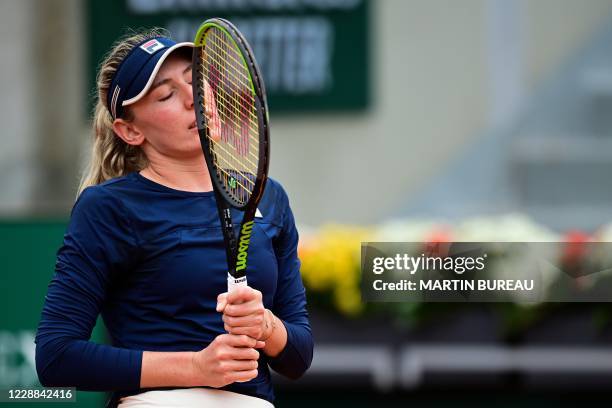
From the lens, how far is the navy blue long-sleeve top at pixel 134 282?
1854mm

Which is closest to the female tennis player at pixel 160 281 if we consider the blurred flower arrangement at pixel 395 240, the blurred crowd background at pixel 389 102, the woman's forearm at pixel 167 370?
the woman's forearm at pixel 167 370

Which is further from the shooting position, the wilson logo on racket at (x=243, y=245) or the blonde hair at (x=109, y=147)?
the blonde hair at (x=109, y=147)

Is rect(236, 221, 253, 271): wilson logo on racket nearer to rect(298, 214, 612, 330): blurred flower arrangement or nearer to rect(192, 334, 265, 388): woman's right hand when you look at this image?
rect(192, 334, 265, 388): woman's right hand

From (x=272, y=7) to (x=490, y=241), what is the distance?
11.9ft

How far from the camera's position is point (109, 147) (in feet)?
6.84

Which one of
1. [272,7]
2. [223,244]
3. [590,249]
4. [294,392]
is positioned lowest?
[294,392]

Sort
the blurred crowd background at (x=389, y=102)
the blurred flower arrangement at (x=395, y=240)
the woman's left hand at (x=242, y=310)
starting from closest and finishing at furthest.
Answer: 1. the woman's left hand at (x=242, y=310)
2. the blurred flower arrangement at (x=395, y=240)
3. the blurred crowd background at (x=389, y=102)

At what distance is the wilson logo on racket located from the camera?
1.83 meters

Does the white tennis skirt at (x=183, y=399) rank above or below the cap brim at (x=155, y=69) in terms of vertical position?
below

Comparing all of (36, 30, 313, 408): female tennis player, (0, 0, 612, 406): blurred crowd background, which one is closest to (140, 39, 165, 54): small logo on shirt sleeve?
(36, 30, 313, 408): female tennis player

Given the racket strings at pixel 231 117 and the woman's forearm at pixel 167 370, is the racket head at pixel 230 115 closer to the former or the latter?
the racket strings at pixel 231 117

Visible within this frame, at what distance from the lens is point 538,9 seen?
7.48m

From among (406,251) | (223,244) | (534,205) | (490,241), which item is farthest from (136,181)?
(534,205)

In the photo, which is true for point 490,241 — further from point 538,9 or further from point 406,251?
point 538,9
